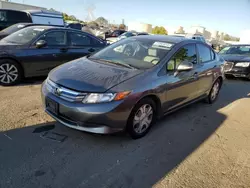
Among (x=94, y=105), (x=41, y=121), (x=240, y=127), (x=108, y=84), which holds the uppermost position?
(x=108, y=84)

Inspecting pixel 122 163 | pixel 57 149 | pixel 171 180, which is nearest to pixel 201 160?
pixel 171 180

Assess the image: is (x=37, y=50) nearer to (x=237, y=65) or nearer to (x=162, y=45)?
(x=162, y=45)

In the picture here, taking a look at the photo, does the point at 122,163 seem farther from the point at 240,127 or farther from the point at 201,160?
the point at 240,127

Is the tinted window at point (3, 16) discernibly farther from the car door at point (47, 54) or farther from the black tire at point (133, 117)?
the black tire at point (133, 117)

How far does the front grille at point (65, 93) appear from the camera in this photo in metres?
3.01

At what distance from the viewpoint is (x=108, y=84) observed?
3.12 meters

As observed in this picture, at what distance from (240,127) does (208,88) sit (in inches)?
47.7

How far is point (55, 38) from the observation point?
6.22 meters

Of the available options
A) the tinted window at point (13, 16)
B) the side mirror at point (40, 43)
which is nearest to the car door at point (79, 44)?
the side mirror at point (40, 43)

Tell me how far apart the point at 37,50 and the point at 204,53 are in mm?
4030

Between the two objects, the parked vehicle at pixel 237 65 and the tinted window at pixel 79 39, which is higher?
the tinted window at pixel 79 39

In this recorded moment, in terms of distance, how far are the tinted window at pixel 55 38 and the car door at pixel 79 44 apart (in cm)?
21

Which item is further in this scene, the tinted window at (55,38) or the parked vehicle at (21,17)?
the parked vehicle at (21,17)

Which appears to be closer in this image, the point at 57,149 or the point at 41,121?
the point at 57,149
